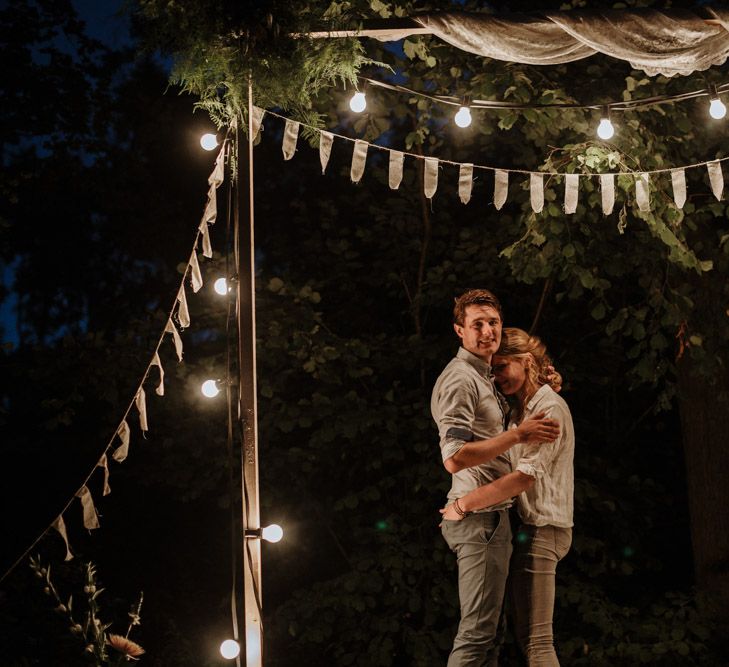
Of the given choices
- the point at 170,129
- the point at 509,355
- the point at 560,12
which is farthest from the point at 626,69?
the point at 170,129

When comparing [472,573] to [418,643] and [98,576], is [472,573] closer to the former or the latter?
[418,643]

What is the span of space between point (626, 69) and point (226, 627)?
5.17m

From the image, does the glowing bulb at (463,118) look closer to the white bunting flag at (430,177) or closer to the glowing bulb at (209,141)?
the white bunting flag at (430,177)

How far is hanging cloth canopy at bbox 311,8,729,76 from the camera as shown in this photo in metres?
2.98

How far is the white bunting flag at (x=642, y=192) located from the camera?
399cm

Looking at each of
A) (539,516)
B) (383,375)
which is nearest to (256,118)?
(539,516)

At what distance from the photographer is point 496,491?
2926 mm

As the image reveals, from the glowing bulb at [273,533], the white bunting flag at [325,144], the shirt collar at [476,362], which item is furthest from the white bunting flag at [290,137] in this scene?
the glowing bulb at [273,533]

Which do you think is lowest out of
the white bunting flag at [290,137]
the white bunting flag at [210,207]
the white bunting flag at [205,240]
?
the white bunting flag at [205,240]

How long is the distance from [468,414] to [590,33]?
1.40 m

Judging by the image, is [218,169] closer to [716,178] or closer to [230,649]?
[230,649]

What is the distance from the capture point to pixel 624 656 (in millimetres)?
5293

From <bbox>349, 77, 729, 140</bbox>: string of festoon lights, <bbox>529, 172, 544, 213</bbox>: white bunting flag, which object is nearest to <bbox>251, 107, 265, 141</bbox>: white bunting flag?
<bbox>349, 77, 729, 140</bbox>: string of festoon lights

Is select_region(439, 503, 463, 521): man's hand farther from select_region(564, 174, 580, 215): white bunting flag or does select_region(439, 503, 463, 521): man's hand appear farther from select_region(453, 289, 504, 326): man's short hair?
select_region(564, 174, 580, 215): white bunting flag
